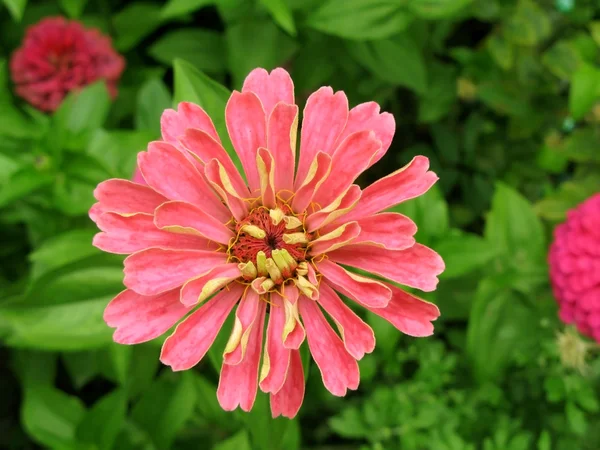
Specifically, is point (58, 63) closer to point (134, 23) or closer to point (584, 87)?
point (134, 23)

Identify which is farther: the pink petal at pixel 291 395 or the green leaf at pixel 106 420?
the green leaf at pixel 106 420

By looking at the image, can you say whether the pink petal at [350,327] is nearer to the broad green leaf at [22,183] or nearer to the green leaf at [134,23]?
the broad green leaf at [22,183]

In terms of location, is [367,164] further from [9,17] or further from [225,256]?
[9,17]

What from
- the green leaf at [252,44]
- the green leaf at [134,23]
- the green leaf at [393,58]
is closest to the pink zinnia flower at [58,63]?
the green leaf at [134,23]

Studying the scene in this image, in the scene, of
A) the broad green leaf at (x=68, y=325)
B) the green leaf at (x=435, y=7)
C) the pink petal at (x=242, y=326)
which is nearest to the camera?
the pink petal at (x=242, y=326)

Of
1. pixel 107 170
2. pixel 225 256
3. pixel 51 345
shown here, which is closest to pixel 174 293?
pixel 225 256

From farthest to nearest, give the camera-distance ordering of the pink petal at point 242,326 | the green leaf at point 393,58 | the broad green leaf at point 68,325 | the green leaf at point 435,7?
the green leaf at point 393,58, the green leaf at point 435,7, the broad green leaf at point 68,325, the pink petal at point 242,326

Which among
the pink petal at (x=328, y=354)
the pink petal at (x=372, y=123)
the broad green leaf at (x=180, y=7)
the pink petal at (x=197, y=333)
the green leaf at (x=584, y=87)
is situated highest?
the pink petal at (x=372, y=123)

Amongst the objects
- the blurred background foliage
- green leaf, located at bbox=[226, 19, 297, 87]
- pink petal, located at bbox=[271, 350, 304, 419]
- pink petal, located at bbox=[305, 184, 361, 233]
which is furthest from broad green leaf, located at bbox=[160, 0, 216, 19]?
pink petal, located at bbox=[271, 350, 304, 419]
